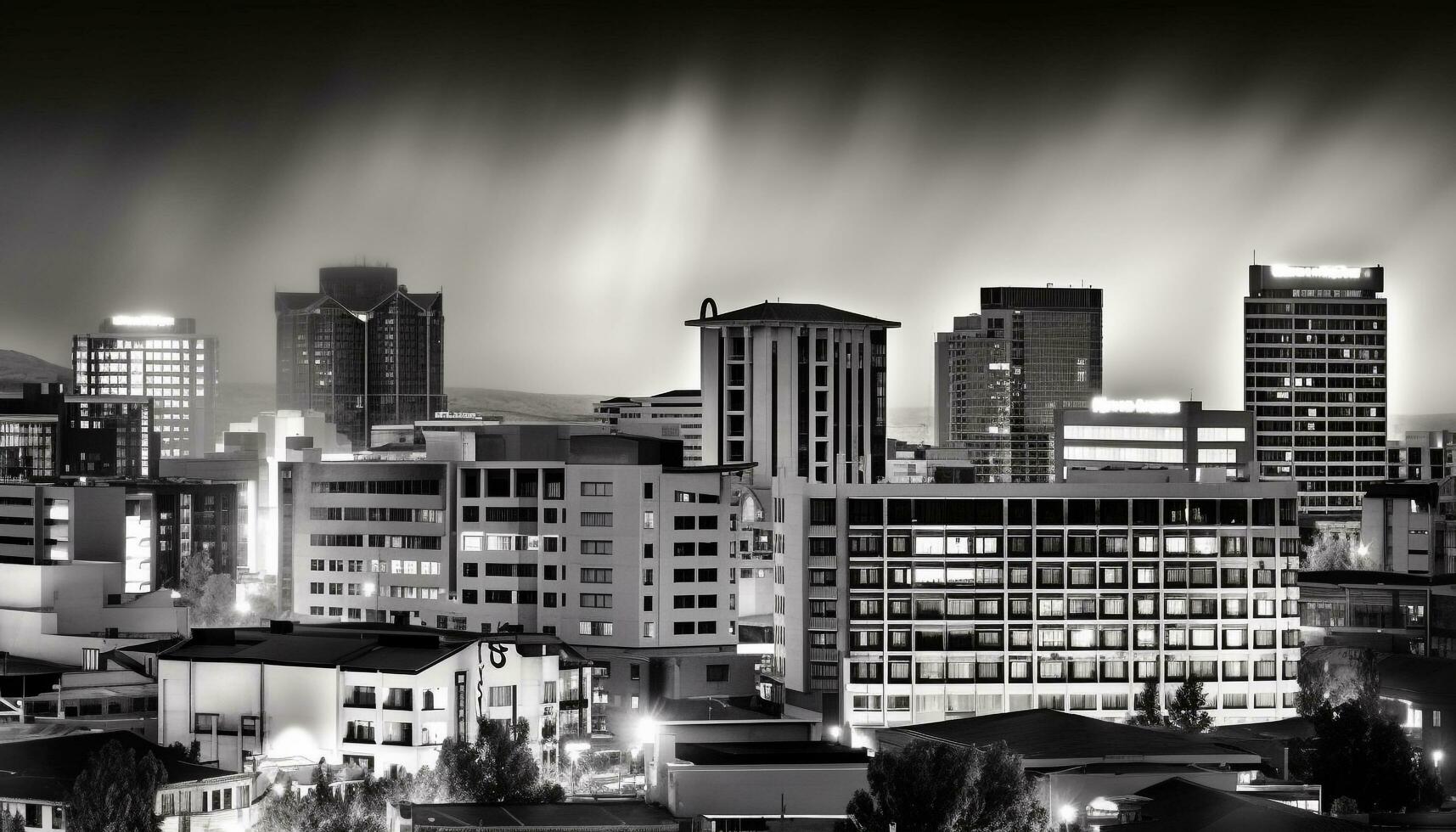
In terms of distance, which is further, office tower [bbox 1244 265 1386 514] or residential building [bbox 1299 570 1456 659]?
office tower [bbox 1244 265 1386 514]

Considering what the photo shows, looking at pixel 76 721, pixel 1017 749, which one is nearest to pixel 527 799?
pixel 1017 749

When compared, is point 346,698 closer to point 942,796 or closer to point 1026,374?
point 942,796

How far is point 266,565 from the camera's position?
98.2 meters

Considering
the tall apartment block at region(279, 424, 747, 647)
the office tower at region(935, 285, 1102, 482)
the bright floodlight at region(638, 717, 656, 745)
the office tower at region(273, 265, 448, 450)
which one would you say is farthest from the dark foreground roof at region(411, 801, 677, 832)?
the office tower at region(273, 265, 448, 450)

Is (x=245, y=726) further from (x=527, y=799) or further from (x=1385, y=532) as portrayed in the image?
(x=1385, y=532)

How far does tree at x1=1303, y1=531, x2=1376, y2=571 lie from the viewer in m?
90.6

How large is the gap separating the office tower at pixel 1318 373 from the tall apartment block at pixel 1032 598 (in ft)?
208

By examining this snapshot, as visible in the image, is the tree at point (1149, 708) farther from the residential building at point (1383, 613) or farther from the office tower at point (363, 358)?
the office tower at point (363, 358)

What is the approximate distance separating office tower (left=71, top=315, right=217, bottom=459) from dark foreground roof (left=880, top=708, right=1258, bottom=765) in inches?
5182

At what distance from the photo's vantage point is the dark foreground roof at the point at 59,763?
36375 millimetres

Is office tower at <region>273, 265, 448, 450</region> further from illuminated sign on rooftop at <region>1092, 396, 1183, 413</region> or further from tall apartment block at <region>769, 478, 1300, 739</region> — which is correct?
tall apartment block at <region>769, 478, 1300, 739</region>

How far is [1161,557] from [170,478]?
67.6 meters

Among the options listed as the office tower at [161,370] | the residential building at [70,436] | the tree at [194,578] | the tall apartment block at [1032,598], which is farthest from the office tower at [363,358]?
the tall apartment block at [1032,598]

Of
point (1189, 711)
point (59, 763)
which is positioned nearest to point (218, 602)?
point (59, 763)
